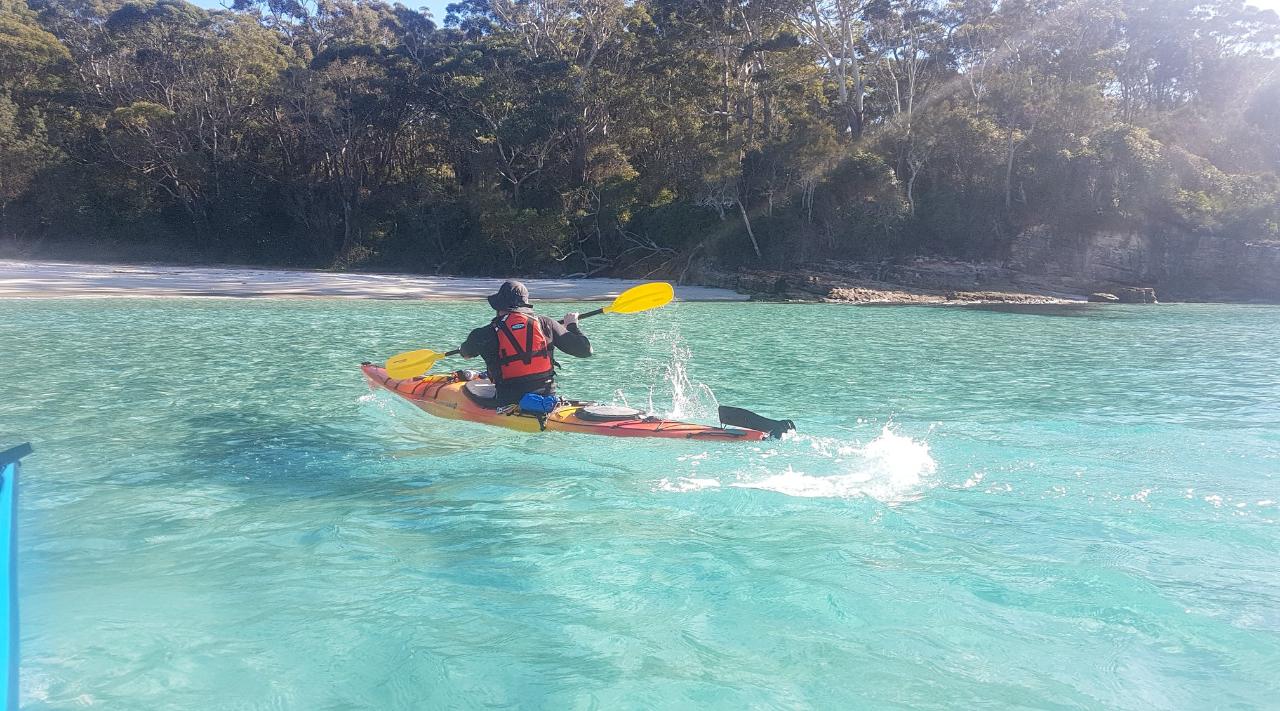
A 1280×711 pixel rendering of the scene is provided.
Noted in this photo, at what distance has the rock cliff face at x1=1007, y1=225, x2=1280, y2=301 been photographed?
25719 mm

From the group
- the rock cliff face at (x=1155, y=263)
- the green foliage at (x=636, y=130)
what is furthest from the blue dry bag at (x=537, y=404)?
the rock cliff face at (x=1155, y=263)

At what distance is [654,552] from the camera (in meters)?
4.28

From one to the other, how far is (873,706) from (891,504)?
219cm

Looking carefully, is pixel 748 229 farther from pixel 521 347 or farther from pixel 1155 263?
pixel 521 347

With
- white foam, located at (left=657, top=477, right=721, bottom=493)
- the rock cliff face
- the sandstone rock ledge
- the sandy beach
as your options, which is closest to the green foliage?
the rock cliff face

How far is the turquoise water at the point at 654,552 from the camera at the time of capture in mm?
3115

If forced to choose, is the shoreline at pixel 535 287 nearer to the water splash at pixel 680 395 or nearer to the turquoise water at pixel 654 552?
the water splash at pixel 680 395

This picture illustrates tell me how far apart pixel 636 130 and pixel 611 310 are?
903 inches

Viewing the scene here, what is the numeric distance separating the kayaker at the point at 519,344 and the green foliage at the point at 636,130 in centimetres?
2000

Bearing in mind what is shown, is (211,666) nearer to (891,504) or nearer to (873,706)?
(873,706)

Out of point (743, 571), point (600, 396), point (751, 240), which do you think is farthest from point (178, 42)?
point (743, 571)

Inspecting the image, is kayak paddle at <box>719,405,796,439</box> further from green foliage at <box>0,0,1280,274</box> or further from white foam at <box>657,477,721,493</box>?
green foliage at <box>0,0,1280,274</box>

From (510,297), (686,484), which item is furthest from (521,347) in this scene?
(686,484)

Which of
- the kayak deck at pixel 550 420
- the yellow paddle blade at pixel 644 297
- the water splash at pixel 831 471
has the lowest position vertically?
the water splash at pixel 831 471
